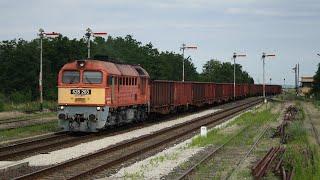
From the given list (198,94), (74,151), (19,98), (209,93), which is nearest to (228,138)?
(74,151)

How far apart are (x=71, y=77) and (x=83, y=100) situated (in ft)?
4.22

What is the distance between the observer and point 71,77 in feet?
80.7

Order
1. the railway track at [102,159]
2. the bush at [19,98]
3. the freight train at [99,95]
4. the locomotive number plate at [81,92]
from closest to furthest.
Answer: the railway track at [102,159] → the freight train at [99,95] → the locomotive number plate at [81,92] → the bush at [19,98]

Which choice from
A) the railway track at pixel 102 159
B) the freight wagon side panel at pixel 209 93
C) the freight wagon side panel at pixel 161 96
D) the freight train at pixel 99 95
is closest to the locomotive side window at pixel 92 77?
the freight train at pixel 99 95

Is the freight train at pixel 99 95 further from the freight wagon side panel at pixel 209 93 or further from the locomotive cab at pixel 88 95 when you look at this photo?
the freight wagon side panel at pixel 209 93

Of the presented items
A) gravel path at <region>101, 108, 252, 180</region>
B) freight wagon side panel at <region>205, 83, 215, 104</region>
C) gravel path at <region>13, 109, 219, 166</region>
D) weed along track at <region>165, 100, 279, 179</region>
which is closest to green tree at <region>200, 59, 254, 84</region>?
freight wagon side panel at <region>205, 83, 215, 104</region>

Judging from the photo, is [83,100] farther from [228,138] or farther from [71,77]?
[228,138]

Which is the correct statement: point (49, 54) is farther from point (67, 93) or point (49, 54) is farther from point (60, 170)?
point (60, 170)

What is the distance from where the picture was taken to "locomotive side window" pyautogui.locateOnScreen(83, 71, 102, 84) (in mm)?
24219

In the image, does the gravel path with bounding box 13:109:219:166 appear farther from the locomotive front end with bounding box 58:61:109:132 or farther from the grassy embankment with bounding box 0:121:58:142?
the grassy embankment with bounding box 0:121:58:142

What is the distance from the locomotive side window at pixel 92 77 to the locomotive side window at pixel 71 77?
0.32 m

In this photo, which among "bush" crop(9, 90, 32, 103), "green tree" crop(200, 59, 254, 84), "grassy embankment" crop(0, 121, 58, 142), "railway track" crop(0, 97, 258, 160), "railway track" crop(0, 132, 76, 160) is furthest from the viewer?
"green tree" crop(200, 59, 254, 84)

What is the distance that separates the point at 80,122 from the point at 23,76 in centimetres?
4329

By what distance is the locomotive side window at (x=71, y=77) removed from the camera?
2453 centimetres
